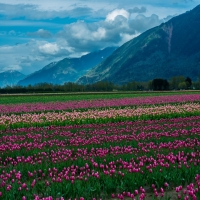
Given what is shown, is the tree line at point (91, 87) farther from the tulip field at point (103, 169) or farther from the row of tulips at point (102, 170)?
the row of tulips at point (102, 170)

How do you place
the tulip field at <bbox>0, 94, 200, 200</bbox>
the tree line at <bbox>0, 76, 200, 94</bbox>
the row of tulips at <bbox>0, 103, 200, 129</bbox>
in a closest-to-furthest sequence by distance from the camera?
1. the tulip field at <bbox>0, 94, 200, 200</bbox>
2. the row of tulips at <bbox>0, 103, 200, 129</bbox>
3. the tree line at <bbox>0, 76, 200, 94</bbox>

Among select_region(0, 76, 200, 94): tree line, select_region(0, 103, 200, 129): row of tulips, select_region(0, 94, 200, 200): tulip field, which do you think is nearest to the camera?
select_region(0, 94, 200, 200): tulip field

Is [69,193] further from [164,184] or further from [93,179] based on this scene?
[164,184]

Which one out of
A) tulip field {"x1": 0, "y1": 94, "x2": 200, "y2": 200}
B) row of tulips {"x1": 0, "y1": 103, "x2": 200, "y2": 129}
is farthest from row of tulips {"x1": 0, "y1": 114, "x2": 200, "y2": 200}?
row of tulips {"x1": 0, "y1": 103, "x2": 200, "y2": 129}

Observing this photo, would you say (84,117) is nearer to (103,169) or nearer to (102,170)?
(102,170)

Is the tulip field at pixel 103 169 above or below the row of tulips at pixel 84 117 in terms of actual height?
below

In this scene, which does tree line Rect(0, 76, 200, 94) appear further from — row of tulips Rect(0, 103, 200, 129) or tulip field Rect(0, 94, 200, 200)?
tulip field Rect(0, 94, 200, 200)

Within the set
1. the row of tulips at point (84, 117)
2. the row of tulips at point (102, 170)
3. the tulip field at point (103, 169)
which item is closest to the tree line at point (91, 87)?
the row of tulips at point (84, 117)

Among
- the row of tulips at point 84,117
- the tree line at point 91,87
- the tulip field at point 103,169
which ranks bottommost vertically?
the tulip field at point 103,169

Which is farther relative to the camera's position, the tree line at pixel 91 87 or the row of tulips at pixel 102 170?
the tree line at pixel 91 87

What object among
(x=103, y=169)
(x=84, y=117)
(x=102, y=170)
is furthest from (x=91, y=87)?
(x=103, y=169)

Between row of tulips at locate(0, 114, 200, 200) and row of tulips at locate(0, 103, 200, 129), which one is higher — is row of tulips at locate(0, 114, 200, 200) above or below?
below

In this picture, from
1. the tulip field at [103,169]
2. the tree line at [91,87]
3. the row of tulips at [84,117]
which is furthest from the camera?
the tree line at [91,87]

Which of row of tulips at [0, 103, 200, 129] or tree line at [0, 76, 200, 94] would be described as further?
tree line at [0, 76, 200, 94]
